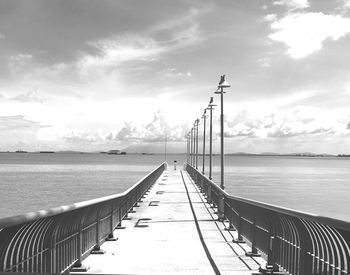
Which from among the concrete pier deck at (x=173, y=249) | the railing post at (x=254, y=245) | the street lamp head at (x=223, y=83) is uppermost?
the street lamp head at (x=223, y=83)

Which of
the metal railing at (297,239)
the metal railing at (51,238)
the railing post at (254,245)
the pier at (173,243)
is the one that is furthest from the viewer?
the railing post at (254,245)

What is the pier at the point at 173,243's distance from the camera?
6.59 metres

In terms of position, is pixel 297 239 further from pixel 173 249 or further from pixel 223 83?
pixel 223 83

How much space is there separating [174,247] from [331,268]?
5.97m

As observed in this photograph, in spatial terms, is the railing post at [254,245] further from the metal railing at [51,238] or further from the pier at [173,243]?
the metal railing at [51,238]

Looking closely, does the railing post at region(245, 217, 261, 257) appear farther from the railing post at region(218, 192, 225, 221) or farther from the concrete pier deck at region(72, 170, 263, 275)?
the railing post at region(218, 192, 225, 221)

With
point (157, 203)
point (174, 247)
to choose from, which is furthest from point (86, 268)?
point (157, 203)

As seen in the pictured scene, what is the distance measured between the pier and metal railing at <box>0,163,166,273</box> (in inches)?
0.5

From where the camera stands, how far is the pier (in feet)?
21.6

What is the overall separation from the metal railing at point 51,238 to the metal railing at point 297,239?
11.7ft

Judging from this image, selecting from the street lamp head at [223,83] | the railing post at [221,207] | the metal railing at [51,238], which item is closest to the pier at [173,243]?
the metal railing at [51,238]

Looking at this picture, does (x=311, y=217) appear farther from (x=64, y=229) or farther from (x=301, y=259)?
(x=64, y=229)

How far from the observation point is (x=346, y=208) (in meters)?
48.4

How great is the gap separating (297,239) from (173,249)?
438 cm
